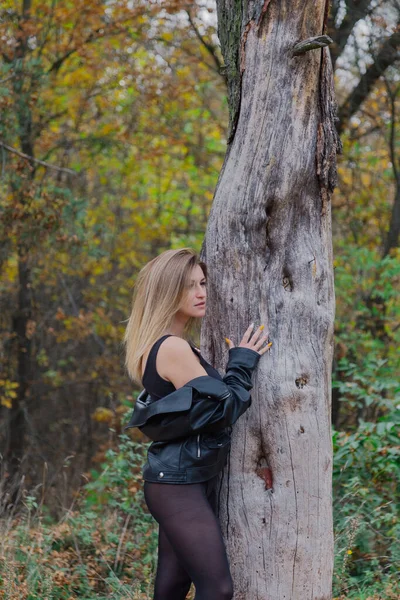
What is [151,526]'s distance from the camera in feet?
17.5

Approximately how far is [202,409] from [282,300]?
73cm

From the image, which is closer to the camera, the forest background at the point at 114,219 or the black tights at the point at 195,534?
the black tights at the point at 195,534

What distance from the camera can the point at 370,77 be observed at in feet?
29.8

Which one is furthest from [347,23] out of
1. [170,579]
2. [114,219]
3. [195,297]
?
[170,579]

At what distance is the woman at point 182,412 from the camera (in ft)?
9.68

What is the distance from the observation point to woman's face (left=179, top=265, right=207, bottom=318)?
128 inches

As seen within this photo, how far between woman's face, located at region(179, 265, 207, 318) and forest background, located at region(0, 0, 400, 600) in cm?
248

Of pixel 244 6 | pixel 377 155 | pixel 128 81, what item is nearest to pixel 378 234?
pixel 377 155

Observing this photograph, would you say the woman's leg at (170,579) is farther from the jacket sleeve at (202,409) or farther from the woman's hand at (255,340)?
the woman's hand at (255,340)

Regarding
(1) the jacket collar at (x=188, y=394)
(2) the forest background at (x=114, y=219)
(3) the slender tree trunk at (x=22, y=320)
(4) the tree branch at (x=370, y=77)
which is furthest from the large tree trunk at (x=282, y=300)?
(3) the slender tree trunk at (x=22, y=320)

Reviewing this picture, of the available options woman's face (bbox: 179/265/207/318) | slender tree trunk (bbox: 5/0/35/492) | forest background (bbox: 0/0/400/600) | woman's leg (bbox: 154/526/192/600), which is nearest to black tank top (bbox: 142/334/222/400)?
woman's face (bbox: 179/265/207/318)

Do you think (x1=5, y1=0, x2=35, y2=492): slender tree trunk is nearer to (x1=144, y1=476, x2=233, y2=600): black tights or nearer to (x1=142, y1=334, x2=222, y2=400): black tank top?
(x1=142, y1=334, x2=222, y2=400): black tank top

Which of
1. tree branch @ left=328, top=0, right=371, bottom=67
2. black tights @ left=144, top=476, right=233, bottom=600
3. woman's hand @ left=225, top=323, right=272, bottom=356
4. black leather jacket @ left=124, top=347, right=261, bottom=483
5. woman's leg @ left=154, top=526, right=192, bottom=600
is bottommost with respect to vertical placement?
woman's leg @ left=154, top=526, right=192, bottom=600

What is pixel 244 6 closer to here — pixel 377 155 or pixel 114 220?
pixel 377 155
